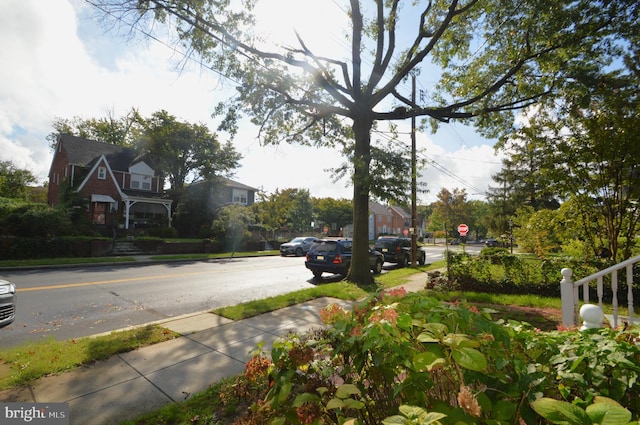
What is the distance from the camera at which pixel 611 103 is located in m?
7.60

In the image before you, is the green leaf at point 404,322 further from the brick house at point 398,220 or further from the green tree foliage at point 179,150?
the brick house at point 398,220

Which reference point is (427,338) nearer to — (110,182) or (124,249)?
(124,249)

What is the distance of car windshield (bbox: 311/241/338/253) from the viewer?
1297 cm

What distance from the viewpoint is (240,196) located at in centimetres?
4341

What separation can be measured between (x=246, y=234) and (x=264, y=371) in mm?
27015

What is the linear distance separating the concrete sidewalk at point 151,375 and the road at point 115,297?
6.75 feet

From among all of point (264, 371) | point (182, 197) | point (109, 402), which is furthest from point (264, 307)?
point (182, 197)

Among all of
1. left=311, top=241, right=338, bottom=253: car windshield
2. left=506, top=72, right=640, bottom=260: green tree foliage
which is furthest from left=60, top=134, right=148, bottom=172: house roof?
left=506, top=72, right=640, bottom=260: green tree foliage

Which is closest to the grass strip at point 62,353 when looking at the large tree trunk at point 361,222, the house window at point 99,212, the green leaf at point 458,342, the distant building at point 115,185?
the green leaf at point 458,342

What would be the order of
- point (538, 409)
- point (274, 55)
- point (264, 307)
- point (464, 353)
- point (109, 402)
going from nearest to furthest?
point (538, 409)
point (464, 353)
point (109, 402)
point (264, 307)
point (274, 55)

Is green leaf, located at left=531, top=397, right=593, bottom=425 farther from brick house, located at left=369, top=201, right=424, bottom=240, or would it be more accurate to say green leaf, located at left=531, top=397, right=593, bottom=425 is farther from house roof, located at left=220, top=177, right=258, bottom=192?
brick house, located at left=369, top=201, right=424, bottom=240

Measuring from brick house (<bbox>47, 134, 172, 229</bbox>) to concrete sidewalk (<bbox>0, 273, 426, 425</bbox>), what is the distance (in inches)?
1084

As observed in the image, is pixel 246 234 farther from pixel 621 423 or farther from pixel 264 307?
pixel 621 423

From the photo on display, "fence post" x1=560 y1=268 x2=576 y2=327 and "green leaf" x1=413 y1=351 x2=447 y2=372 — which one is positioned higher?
"green leaf" x1=413 y1=351 x2=447 y2=372
